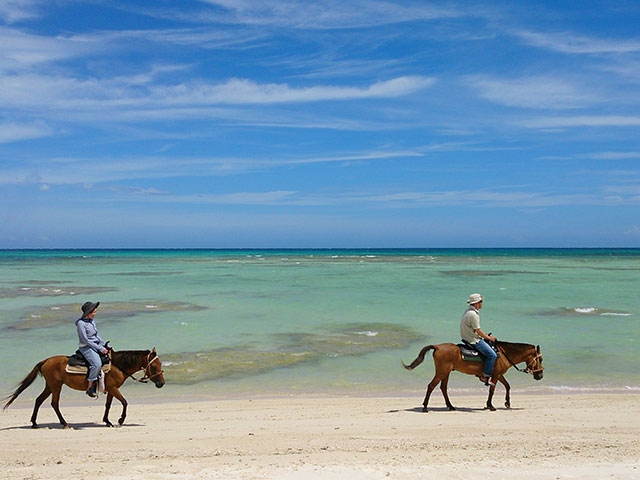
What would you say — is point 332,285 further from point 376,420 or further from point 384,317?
point 376,420

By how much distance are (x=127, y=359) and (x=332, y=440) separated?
3.44 metres

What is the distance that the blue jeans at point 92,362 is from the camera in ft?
29.4

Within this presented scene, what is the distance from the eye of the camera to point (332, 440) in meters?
8.11

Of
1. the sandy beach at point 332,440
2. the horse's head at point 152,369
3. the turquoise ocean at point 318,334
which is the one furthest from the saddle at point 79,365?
the turquoise ocean at point 318,334

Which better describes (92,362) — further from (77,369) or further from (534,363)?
(534,363)

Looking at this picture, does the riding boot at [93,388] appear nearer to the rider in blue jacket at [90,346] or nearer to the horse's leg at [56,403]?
the rider in blue jacket at [90,346]

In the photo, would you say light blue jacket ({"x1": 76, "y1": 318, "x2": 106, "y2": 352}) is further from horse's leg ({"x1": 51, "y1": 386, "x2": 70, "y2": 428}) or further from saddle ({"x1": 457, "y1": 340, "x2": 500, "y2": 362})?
saddle ({"x1": 457, "y1": 340, "x2": 500, "y2": 362})

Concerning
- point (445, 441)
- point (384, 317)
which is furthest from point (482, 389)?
point (384, 317)

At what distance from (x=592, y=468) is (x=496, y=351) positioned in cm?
400

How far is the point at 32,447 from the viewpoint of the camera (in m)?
7.92

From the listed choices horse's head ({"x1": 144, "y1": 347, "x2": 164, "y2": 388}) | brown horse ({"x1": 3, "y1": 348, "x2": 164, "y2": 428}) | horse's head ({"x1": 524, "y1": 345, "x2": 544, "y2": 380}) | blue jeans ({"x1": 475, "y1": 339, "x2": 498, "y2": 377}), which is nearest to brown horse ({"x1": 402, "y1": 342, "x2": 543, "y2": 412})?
horse's head ({"x1": 524, "y1": 345, "x2": 544, "y2": 380})

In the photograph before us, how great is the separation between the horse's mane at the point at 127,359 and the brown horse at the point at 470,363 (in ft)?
14.0

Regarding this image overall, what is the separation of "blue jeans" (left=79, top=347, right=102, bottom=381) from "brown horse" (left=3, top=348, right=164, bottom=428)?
0.58 feet

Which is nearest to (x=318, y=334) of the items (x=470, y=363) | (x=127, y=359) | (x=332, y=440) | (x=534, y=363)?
(x=470, y=363)
